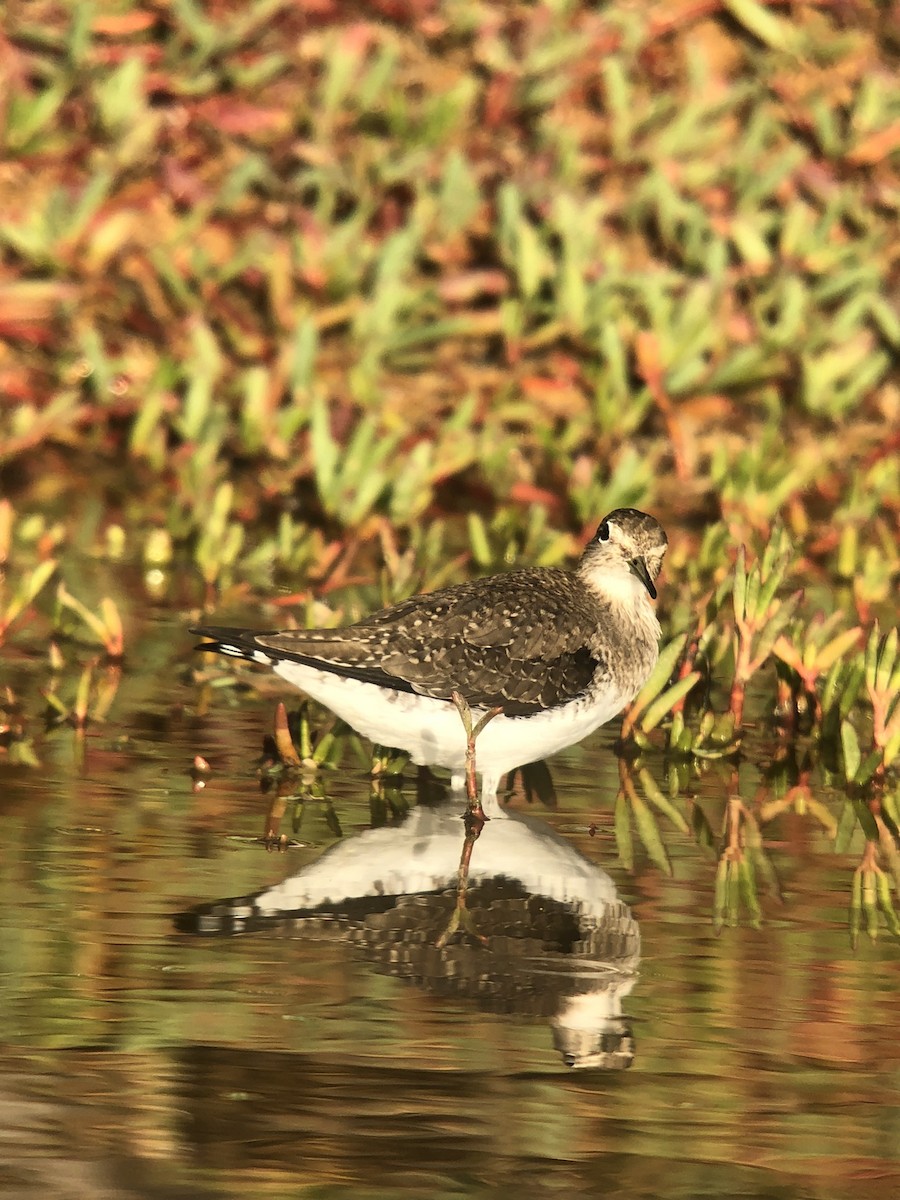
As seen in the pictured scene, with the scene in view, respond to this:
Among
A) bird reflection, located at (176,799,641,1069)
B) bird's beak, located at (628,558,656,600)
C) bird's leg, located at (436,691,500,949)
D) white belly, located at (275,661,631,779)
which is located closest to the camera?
bird reflection, located at (176,799,641,1069)

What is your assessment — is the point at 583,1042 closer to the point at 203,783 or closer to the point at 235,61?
the point at 203,783

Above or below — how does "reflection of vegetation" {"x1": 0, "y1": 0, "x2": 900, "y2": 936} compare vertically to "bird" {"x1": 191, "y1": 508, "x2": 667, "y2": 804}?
above

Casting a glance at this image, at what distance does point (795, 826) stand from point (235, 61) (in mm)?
7604

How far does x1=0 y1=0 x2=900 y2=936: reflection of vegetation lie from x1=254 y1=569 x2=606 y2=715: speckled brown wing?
4.95 feet

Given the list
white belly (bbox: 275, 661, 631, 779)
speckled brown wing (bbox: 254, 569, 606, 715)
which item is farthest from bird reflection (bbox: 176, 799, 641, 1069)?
speckled brown wing (bbox: 254, 569, 606, 715)

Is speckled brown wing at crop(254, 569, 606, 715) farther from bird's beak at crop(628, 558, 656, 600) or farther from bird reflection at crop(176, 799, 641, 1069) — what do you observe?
bird reflection at crop(176, 799, 641, 1069)

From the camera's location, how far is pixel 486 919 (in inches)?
239

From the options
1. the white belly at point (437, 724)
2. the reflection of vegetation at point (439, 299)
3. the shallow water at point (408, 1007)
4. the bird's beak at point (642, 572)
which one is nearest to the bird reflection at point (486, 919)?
the shallow water at point (408, 1007)

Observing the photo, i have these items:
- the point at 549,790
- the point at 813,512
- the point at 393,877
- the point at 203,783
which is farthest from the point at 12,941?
the point at 813,512

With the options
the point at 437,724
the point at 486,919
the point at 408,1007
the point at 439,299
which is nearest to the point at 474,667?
the point at 437,724

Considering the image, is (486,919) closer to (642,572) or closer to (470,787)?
(470,787)

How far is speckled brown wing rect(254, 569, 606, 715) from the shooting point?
724 centimetres

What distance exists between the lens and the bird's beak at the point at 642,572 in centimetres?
810

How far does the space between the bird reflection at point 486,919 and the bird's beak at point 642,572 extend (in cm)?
131
